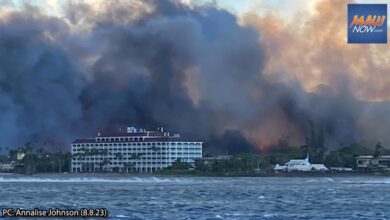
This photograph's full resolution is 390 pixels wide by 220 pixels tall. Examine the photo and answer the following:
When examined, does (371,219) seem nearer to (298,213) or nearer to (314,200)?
(298,213)

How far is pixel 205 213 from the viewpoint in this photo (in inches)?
2746

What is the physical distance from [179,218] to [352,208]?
19.7 metres

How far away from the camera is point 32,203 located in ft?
271

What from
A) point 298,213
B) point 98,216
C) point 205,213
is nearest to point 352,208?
point 298,213

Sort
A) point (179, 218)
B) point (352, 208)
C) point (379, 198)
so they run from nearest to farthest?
point (179, 218) → point (352, 208) → point (379, 198)

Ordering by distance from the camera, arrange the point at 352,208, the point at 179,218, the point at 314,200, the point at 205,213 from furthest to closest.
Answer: the point at 314,200
the point at 352,208
the point at 205,213
the point at 179,218

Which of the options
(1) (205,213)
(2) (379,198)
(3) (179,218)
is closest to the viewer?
(3) (179,218)

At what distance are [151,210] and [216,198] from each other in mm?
21889

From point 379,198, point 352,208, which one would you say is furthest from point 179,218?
point 379,198

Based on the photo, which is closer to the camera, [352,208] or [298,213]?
[298,213]

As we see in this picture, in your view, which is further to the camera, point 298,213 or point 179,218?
point 298,213

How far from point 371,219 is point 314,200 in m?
24.0

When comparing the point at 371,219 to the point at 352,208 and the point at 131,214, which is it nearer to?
the point at 352,208

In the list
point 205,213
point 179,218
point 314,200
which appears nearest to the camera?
point 179,218
